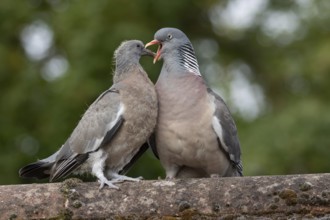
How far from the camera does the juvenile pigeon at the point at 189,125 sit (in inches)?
270

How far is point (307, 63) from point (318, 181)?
349 inches

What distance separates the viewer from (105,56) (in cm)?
1318

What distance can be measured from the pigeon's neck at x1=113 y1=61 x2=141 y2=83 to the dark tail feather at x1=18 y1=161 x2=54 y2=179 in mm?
775

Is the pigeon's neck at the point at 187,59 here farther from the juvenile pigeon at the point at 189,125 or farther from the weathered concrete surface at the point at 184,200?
the weathered concrete surface at the point at 184,200

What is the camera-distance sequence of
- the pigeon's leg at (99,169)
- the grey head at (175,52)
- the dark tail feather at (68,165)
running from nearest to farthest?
the pigeon's leg at (99,169)
the dark tail feather at (68,165)
the grey head at (175,52)

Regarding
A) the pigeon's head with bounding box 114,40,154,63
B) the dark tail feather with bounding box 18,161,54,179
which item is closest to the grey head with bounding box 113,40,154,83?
the pigeon's head with bounding box 114,40,154,63

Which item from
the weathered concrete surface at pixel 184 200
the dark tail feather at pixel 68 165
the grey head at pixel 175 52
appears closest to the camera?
the weathered concrete surface at pixel 184 200

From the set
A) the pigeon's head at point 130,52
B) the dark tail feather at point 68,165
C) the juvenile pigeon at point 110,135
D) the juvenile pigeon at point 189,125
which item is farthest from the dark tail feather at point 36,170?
the pigeon's head at point 130,52

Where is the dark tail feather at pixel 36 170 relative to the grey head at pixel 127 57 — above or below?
below

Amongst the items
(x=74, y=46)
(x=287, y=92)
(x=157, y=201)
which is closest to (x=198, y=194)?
(x=157, y=201)

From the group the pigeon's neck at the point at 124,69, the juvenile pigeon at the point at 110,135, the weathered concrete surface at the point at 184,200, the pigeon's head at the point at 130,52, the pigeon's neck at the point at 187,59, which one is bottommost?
the weathered concrete surface at the point at 184,200

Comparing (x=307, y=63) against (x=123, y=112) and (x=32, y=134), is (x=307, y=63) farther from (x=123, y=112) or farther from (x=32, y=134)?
(x=123, y=112)

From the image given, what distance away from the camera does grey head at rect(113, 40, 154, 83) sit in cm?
705

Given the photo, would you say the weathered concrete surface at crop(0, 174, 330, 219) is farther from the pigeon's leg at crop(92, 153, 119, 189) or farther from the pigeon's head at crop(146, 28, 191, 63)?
the pigeon's head at crop(146, 28, 191, 63)
